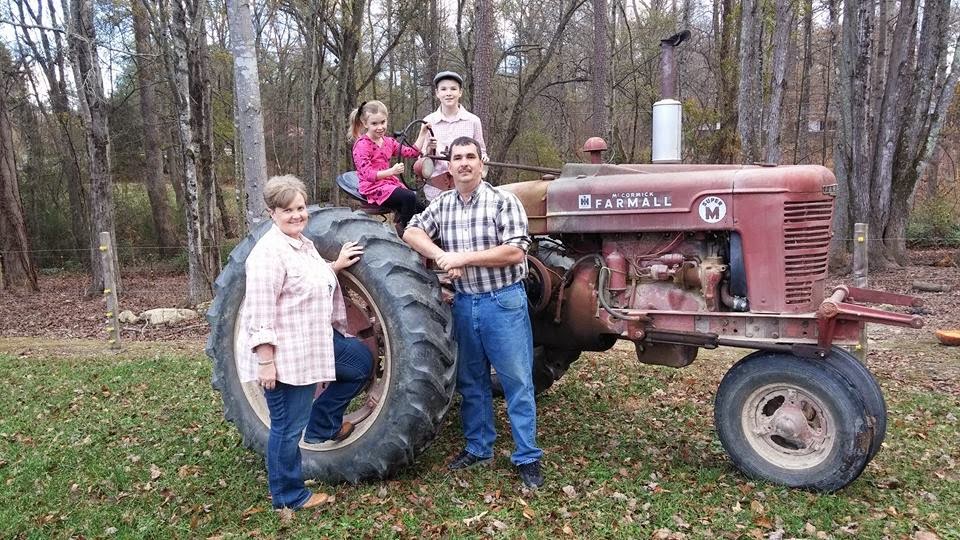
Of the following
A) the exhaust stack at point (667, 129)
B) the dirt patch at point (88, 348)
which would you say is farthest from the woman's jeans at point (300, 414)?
the dirt patch at point (88, 348)

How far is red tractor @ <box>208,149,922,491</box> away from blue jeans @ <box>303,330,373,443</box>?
0.33ft

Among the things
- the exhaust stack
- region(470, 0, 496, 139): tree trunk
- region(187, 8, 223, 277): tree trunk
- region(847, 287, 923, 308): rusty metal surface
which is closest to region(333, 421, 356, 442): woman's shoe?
the exhaust stack

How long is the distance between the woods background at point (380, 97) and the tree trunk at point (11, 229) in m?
0.04

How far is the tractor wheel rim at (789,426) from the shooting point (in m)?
3.38

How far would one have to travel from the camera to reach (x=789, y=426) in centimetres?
343

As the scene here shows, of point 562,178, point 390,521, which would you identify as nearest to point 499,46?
point 562,178

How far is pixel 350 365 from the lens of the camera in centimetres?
347

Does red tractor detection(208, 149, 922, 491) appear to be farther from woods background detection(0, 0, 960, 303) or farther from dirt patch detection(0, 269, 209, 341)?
dirt patch detection(0, 269, 209, 341)

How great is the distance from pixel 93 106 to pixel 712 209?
38.5 feet

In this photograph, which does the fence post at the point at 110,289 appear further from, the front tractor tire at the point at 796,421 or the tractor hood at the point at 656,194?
the front tractor tire at the point at 796,421

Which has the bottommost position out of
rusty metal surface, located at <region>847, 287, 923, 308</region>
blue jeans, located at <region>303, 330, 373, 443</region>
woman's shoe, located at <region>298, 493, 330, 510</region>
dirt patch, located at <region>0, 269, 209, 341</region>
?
dirt patch, located at <region>0, 269, 209, 341</region>

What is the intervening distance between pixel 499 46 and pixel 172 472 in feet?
64.7

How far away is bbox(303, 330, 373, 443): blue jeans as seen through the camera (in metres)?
3.45

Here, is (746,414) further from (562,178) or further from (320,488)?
(320,488)
